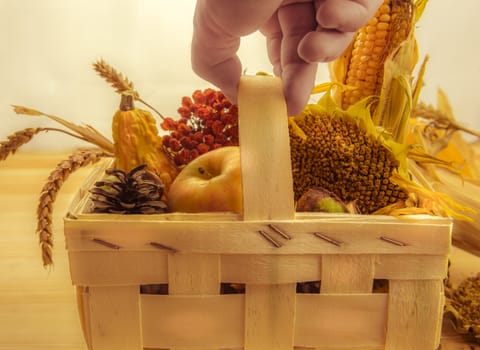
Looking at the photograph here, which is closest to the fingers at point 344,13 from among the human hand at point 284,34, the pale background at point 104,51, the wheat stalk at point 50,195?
the human hand at point 284,34

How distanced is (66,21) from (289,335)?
0.72 meters

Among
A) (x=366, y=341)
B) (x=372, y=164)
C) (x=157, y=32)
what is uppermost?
(x=157, y=32)

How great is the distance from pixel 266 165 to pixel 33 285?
314 millimetres

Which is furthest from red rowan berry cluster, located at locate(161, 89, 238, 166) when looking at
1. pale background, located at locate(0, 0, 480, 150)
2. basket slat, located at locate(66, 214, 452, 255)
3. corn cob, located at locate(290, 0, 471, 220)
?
pale background, located at locate(0, 0, 480, 150)

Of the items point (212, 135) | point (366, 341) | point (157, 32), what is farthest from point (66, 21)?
point (366, 341)

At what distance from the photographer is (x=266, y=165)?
0.34m

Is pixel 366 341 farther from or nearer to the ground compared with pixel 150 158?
nearer to the ground

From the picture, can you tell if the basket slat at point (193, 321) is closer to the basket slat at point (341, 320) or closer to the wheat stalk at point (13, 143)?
the basket slat at point (341, 320)

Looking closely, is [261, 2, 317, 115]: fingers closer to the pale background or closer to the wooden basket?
the wooden basket

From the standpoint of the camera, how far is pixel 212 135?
0.52 meters

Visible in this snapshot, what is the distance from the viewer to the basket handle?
337mm

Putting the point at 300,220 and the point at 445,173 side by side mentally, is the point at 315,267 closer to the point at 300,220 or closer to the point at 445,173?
the point at 300,220

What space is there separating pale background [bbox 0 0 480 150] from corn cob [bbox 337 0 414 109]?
1.07 ft

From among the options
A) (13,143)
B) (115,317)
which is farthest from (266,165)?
(13,143)
